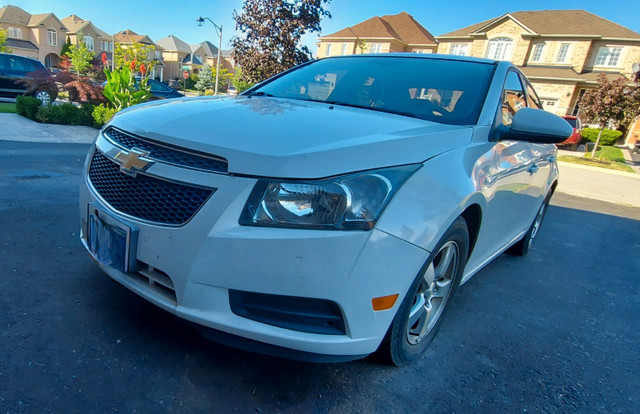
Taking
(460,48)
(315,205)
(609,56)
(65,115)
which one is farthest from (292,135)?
(609,56)

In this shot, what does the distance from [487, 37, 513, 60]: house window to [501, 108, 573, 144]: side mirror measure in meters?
35.2

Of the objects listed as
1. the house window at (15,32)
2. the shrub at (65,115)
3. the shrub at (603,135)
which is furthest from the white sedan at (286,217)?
the house window at (15,32)

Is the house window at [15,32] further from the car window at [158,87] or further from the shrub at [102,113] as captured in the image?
the shrub at [102,113]

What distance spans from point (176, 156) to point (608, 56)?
127 ft

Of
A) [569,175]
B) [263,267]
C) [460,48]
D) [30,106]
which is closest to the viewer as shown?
[263,267]

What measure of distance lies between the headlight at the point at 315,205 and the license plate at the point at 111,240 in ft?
1.77

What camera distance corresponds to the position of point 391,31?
1732 inches

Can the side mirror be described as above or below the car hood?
above

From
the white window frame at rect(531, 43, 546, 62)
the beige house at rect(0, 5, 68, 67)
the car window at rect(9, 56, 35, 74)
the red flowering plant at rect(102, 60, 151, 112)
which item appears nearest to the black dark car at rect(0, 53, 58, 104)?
the car window at rect(9, 56, 35, 74)

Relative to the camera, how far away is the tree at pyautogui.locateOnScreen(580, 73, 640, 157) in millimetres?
16922

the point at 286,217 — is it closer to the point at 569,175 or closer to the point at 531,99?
the point at 531,99

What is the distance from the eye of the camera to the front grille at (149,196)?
152 cm

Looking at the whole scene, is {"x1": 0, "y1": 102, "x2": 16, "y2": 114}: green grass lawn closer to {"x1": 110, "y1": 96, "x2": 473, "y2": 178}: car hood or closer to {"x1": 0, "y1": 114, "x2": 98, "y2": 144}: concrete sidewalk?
{"x1": 0, "y1": 114, "x2": 98, "y2": 144}: concrete sidewalk

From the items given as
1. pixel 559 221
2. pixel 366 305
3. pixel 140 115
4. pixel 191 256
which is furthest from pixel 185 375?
pixel 559 221
